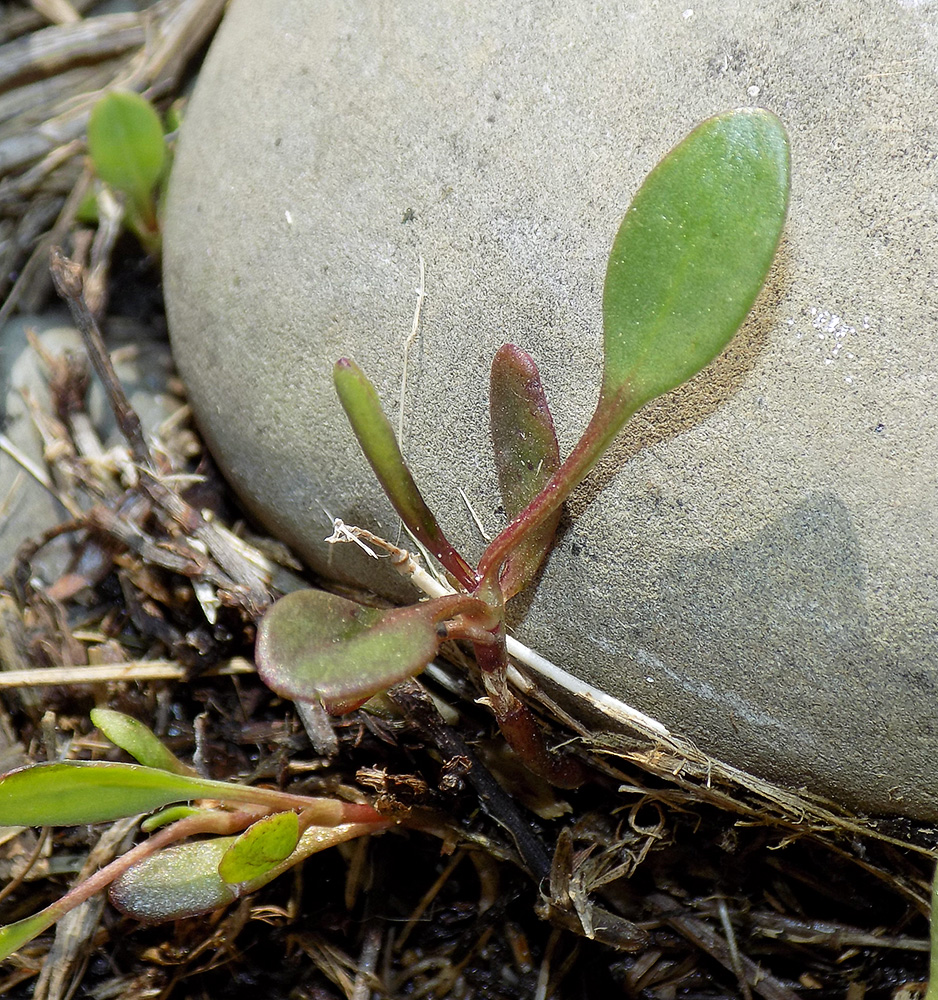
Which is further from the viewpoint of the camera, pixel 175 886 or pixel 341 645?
pixel 175 886

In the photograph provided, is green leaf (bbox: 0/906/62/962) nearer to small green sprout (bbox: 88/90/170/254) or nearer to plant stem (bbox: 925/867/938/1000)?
plant stem (bbox: 925/867/938/1000)

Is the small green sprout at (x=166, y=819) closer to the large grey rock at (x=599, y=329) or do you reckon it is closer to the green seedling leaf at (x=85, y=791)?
the green seedling leaf at (x=85, y=791)

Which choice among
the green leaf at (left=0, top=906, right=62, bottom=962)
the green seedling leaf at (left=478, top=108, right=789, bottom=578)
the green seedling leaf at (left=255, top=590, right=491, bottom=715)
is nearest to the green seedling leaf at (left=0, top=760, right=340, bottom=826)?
the green leaf at (left=0, top=906, right=62, bottom=962)

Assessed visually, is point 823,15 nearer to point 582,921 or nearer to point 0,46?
point 582,921

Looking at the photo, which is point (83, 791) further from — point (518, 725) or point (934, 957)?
point (934, 957)

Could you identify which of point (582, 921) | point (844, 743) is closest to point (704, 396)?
point (844, 743)

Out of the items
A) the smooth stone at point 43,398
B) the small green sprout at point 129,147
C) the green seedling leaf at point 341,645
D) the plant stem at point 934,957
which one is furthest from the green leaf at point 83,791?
the small green sprout at point 129,147

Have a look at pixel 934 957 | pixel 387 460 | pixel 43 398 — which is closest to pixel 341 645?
pixel 387 460
